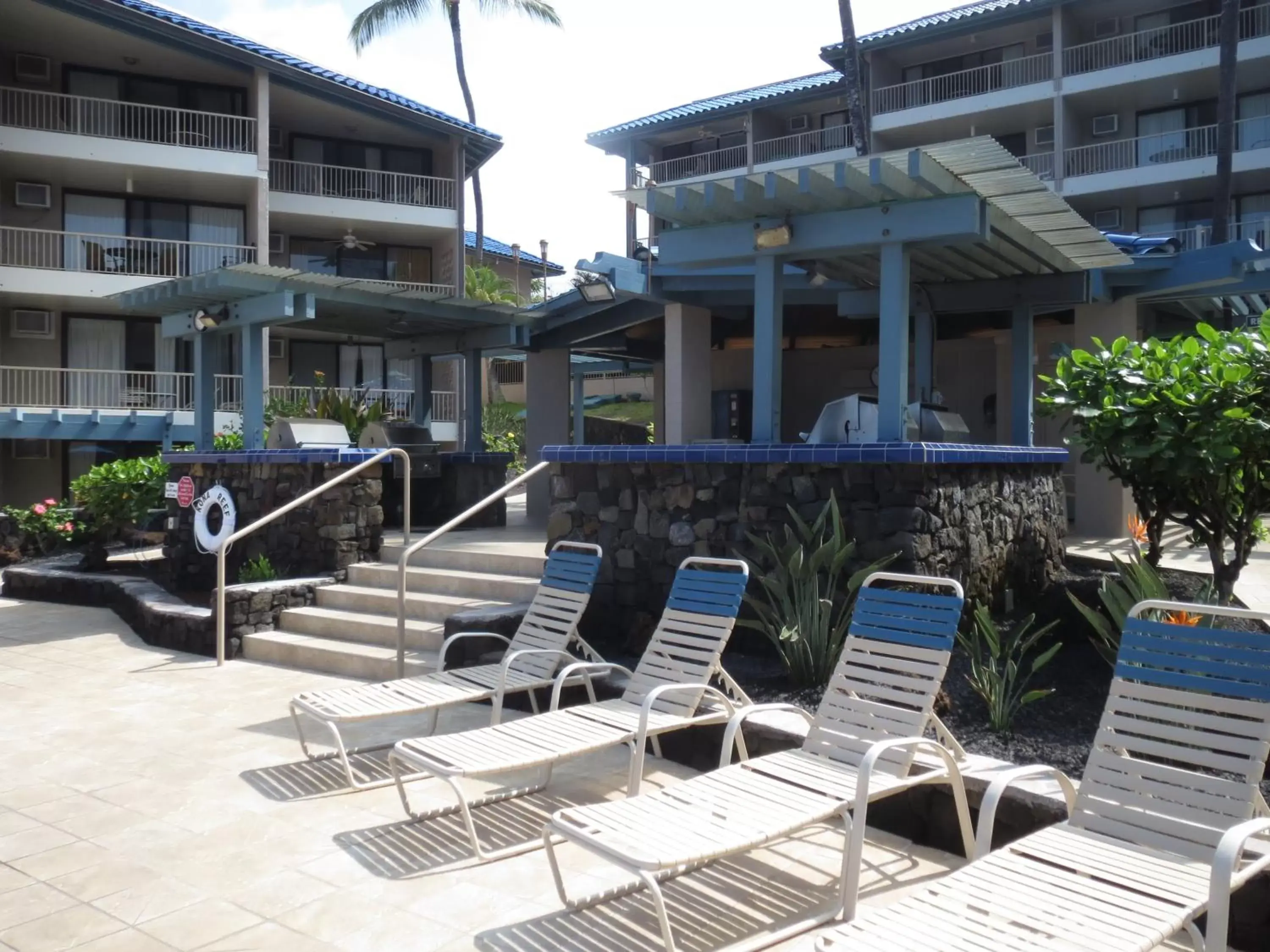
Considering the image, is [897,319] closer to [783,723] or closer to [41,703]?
[783,723]

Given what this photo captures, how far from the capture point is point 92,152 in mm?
20875

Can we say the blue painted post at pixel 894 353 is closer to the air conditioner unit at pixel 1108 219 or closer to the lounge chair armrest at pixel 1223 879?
the lounge chair armrest at pixel 1223 879

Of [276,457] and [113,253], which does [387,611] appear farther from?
[113,253]

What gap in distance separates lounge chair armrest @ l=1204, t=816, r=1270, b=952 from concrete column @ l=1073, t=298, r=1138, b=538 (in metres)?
9.47

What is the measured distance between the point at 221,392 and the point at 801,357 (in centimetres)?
1281

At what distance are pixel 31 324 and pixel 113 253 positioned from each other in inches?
87.0

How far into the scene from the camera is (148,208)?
22812 mm

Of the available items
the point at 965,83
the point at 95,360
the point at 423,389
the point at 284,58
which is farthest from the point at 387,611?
the point at 965,83

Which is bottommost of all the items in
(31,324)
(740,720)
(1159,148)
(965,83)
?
(740,720)

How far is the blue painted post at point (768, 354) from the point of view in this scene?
759cm

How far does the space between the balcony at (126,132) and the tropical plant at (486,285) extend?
7438 mm

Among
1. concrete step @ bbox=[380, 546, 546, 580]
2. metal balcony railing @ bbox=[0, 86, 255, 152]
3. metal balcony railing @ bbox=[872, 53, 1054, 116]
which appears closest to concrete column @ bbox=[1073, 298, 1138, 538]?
concrete step @ bbox=[380, 546, 546, 580]

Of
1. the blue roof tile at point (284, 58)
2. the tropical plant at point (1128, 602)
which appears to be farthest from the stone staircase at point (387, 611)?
the blue roof tile at point (284, 58)

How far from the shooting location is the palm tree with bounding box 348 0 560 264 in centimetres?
2875
